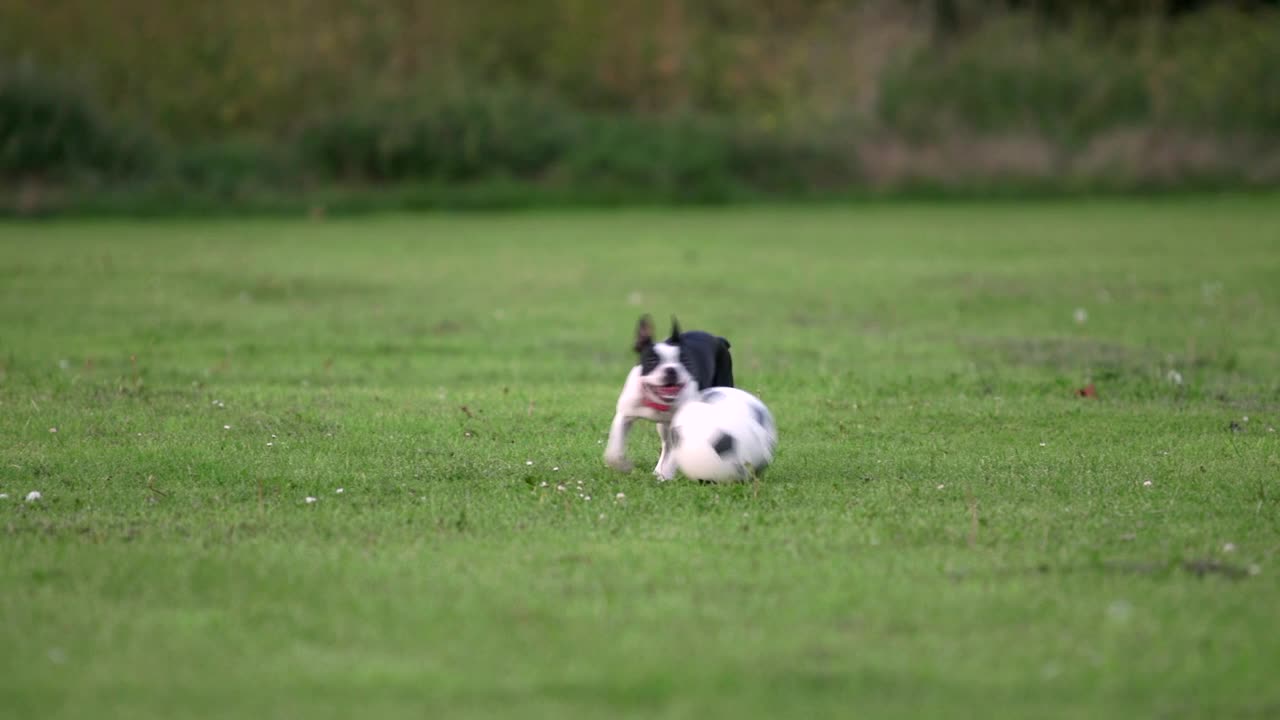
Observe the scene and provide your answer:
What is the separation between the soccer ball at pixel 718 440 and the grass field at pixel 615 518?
0.13 metres

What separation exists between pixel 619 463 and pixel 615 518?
0.89 metres

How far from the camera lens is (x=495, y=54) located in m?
33.2

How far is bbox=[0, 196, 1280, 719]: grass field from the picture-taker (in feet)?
15.0

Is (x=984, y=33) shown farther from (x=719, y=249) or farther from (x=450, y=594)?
(x=450, y=594)

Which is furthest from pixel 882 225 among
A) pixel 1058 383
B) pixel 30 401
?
pixel 30 401

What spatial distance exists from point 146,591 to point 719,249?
1661cm

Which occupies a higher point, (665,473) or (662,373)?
(662,373)

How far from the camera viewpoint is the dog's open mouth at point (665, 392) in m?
7.20

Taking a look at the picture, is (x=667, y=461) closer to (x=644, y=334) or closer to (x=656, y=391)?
(x=656, y=391)

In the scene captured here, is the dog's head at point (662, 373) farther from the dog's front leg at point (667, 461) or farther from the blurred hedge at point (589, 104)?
the blurred hedge at point (589, 104)

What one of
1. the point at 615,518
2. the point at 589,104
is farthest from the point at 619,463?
the point at 589,104

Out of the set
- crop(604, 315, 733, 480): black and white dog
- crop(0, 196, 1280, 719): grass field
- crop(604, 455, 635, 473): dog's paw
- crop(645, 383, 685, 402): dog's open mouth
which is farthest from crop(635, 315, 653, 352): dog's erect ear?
crop(0, 196, 1280, 719): grass field

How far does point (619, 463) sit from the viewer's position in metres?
7.41

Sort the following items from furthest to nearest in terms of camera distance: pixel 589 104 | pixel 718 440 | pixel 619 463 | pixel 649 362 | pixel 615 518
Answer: pixel 589 104, pixel 619 463, pixel 649 362, pixel 718 440, pixel 615 518
